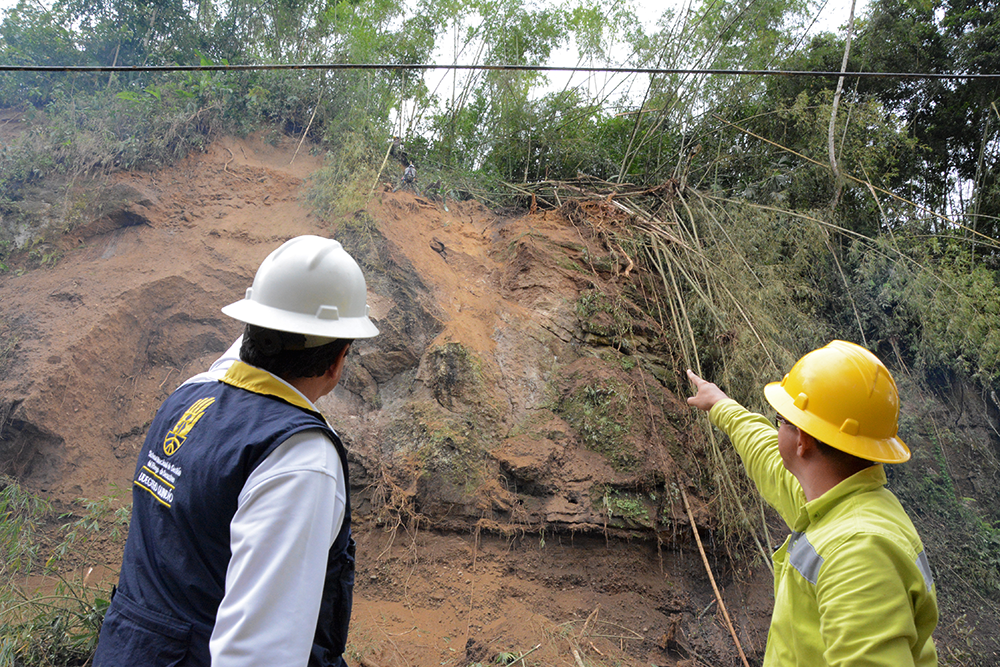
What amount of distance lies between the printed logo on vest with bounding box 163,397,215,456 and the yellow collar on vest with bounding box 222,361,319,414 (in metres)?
0.07

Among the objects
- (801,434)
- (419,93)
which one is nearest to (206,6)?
(419,93)

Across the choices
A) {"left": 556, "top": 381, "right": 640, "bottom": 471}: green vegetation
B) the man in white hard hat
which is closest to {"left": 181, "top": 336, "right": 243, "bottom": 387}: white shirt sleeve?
the man in white hard hat

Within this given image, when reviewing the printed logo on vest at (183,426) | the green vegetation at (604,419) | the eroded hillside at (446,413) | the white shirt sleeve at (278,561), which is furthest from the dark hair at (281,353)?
the green vegetation at (604,419)

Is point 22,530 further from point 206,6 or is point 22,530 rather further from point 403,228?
point 206,6

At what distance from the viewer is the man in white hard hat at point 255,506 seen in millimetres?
989

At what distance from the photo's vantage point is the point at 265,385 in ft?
4.08

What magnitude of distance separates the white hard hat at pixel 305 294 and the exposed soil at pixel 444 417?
2.33 meters

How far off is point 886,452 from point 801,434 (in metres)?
0.20

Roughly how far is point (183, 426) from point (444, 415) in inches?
109

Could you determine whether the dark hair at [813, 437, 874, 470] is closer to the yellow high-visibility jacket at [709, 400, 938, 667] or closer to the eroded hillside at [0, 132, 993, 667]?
the yellow high-visibility jacket at [709, 400, 938, 667]

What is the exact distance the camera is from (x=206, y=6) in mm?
6723

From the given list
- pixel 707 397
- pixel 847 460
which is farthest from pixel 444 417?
pixel 847 460

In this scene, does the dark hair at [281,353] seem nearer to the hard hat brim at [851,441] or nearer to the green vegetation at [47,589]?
the hard hat brim at [851,441]

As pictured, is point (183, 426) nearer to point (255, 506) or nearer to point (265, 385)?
point (265, 385)
